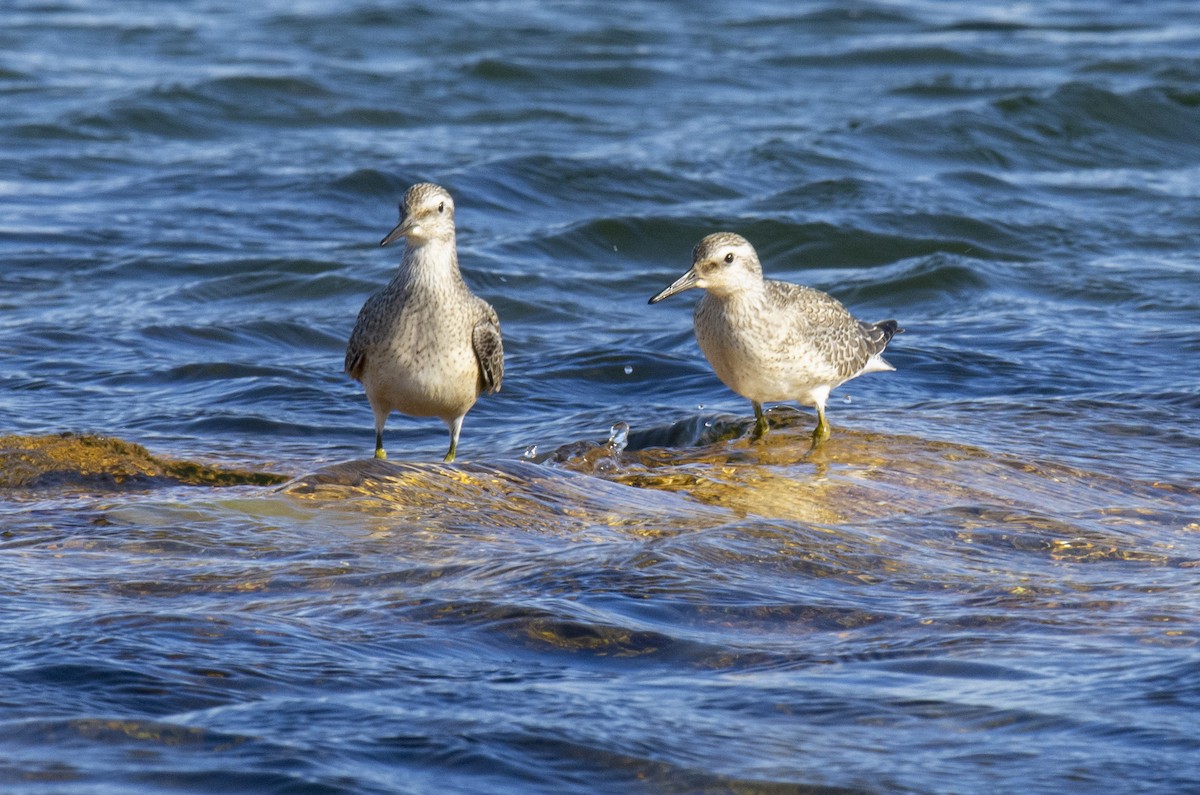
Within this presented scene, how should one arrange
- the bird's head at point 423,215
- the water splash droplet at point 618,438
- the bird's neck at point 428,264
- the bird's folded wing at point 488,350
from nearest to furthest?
1. the bird's head at point 423,215
2. the bird's neck at point 428,264
3. the bird's folded wing at point 488,350
4. the water splash droplet at point 618,438

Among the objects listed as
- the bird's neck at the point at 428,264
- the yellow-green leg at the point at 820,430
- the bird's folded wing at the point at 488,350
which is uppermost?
the bird's neck at the point at 428,264

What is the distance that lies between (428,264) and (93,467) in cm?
174

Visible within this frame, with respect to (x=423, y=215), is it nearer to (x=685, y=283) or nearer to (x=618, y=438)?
(x=685, y=283)

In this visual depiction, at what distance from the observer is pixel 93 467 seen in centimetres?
723

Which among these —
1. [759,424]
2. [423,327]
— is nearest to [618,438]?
[759,424]

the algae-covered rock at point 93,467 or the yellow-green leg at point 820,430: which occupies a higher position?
the algae-covered rock at point 93,467

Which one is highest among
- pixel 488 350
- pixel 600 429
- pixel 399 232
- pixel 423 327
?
pixel 399 232

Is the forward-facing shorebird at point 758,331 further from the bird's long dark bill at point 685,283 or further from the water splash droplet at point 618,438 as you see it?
the water splash droplet at point 618,438

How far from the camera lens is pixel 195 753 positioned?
171 inches

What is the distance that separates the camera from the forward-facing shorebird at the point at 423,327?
7.74 m

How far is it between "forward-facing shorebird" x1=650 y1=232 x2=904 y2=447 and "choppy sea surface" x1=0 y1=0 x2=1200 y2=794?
368 mm

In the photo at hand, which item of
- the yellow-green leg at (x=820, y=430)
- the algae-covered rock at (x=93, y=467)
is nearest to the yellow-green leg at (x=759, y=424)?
the yellow-green leg at (x=820, y=430)

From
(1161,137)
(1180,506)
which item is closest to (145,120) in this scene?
(1161,137)

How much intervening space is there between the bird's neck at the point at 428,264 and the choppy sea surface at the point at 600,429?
1045mm
